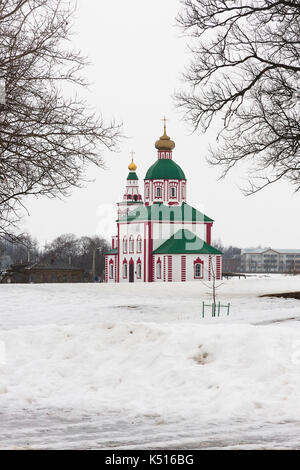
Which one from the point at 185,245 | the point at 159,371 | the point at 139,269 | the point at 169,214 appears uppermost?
the point at 169,214

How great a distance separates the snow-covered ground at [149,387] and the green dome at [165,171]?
67.5 metres

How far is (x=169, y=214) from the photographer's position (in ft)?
251

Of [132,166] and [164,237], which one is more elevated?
[132,166]

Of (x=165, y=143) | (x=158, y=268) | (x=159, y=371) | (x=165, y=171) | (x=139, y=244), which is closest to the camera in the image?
(x=159, y=371)

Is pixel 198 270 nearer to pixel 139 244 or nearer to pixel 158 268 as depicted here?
pixel 158 268

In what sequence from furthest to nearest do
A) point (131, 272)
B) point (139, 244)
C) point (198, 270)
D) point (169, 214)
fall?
point (131, 272) → point (169, 214) → point (139, 244) → point (198, 270)

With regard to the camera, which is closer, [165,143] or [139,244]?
[139,244]

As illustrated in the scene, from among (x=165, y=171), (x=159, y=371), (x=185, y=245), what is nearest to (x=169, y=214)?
(x=185, y=245)

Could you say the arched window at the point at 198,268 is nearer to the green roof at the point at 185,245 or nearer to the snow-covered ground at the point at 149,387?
the green roof at the point at 185,245

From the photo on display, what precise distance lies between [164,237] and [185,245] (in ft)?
10.5

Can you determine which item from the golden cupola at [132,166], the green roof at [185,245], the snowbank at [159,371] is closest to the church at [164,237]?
the green roof at [185,245]

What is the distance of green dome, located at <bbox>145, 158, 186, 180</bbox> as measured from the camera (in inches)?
3108

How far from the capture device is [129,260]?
77.2 meters

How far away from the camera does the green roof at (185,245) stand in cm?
7313
